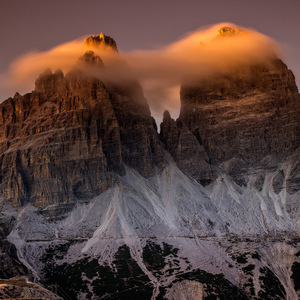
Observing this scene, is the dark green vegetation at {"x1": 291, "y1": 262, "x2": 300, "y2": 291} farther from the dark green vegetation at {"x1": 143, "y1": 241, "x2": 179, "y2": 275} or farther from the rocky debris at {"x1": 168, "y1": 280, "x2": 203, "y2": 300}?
the dark green vegetation at {"x1": 143, "y1": 241, "x2": 179, "y2": 275}

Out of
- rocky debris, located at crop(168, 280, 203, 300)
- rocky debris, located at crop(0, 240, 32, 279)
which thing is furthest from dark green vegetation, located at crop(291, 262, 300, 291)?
rocky debris, located at crop(0, 240, 32, 279)

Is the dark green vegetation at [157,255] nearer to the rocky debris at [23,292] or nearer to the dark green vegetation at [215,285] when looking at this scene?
the dark green vegetation at [215,285]

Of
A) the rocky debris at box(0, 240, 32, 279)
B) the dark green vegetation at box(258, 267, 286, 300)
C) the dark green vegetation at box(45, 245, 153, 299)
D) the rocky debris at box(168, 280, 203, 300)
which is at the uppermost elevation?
the rocky debris at box(0, 240, 32, 279)

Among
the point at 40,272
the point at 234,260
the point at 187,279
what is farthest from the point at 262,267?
the point at 40,272

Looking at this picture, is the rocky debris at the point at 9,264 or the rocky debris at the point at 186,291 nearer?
the rocky debris at the point at 186,291

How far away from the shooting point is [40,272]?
6388 inches

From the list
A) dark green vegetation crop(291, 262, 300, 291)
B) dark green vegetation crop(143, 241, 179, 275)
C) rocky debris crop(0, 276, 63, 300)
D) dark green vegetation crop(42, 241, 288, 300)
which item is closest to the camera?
rocky debris crop(0, 276, 63, 300)

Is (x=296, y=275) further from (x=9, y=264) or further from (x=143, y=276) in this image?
(x=9, y=264)

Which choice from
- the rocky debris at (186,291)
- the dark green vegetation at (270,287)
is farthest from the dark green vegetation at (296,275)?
the rocky debris at (186,291)

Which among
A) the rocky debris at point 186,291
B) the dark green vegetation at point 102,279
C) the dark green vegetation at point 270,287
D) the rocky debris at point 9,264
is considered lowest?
the dark green vegetation at point 270,287

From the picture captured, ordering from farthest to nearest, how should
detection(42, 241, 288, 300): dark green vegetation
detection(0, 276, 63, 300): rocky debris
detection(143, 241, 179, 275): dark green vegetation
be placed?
detection(143, 241, 179, 275): dark green vegetation → detection(42, 241, 288, 300): dark green vegetation → detection(0, 276, 63, 300): rocky debris

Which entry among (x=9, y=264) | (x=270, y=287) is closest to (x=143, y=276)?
(x=270, y=287)

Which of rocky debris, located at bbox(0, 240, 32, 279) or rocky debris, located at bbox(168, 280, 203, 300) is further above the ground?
rocky debris, located at bbox(0, 240, 32, 279)

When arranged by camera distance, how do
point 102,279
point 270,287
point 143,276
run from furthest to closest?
point 143,276, point 102,279, point 270,287
